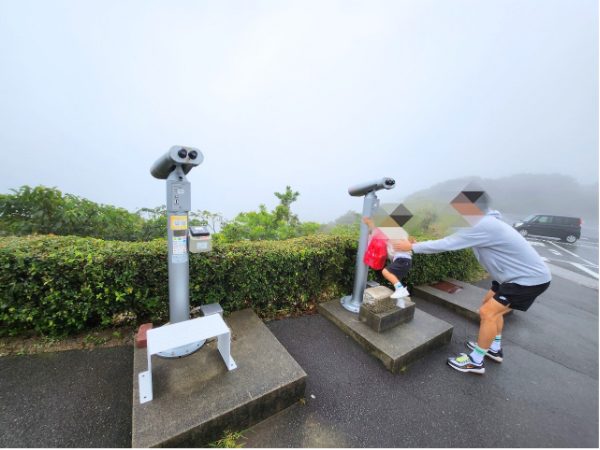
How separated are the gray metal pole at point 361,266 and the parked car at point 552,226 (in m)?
18.1

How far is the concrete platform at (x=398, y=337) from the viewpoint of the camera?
2631 mm

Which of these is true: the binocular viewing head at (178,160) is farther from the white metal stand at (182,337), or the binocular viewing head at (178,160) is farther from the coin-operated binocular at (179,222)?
the white metal stand at (182,337)

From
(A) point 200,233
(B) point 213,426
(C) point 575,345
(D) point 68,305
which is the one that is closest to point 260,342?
(B) point 213,426

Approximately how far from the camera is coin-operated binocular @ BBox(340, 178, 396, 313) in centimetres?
293

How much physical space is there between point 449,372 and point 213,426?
2542 millimetres

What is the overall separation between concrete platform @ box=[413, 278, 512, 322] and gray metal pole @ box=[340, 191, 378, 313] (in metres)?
1.78

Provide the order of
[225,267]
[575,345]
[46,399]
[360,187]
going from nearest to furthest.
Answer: [46,399], [225,267], [360,187], [575,345]

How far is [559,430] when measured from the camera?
199cm

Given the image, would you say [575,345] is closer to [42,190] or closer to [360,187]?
[360,187]

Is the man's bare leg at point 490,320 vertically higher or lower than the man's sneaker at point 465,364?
higher

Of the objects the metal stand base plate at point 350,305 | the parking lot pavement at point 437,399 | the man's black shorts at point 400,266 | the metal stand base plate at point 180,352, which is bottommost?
the parking lot pavement at point 437,399

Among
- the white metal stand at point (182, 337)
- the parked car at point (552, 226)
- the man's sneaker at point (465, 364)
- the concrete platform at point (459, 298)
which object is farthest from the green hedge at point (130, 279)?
the parked car at point (552, 226)

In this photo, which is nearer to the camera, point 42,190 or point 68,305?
point 68,305

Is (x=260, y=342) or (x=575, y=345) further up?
(x=260, y=342)
